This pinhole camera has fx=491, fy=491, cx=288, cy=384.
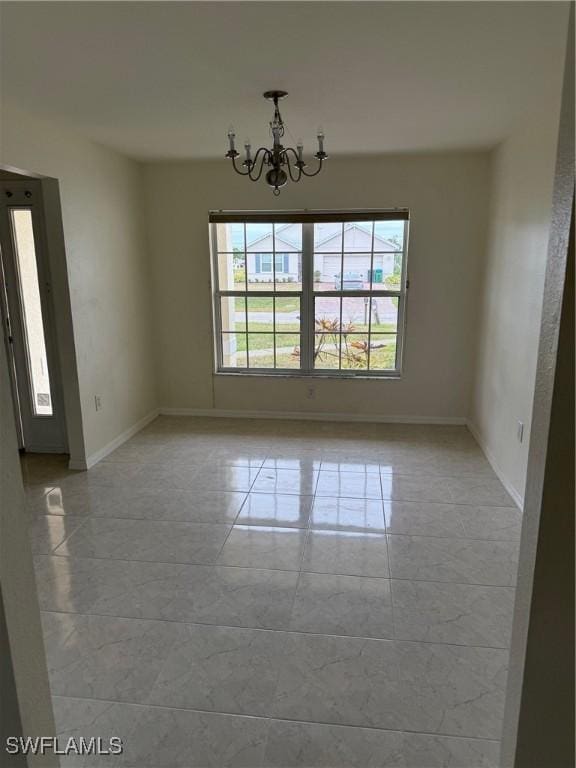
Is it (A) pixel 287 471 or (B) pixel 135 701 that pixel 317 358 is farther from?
(B) pixel 135 701

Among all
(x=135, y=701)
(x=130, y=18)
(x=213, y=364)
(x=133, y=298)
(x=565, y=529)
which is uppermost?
(x=130, y=18)

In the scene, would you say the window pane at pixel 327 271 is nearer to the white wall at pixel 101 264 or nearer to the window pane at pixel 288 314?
the window pane at pixel 288 314

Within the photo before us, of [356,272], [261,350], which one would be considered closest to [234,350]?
[261,350]

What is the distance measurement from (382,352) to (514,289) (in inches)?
62.2

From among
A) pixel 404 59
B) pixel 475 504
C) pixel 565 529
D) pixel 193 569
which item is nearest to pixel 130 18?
pixel 404 59

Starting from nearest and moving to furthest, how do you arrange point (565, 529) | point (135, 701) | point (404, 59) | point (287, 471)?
point (565, 529)
point (135, 701)
point (404, 59)
point (287, 471)

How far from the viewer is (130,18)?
73.5 inches

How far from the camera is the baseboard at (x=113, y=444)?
385 cm

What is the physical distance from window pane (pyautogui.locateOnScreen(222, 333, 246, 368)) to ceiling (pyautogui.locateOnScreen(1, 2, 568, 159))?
2.02 meters

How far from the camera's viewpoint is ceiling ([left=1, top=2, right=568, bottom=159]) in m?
1.85

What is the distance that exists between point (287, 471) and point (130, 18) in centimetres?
287

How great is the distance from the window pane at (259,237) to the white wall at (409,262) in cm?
20

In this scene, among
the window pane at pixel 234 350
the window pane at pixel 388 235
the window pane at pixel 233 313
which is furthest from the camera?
the window pane at pixel 234 350

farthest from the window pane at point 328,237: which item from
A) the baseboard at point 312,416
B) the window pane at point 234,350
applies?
the baseboard at point 312,416
